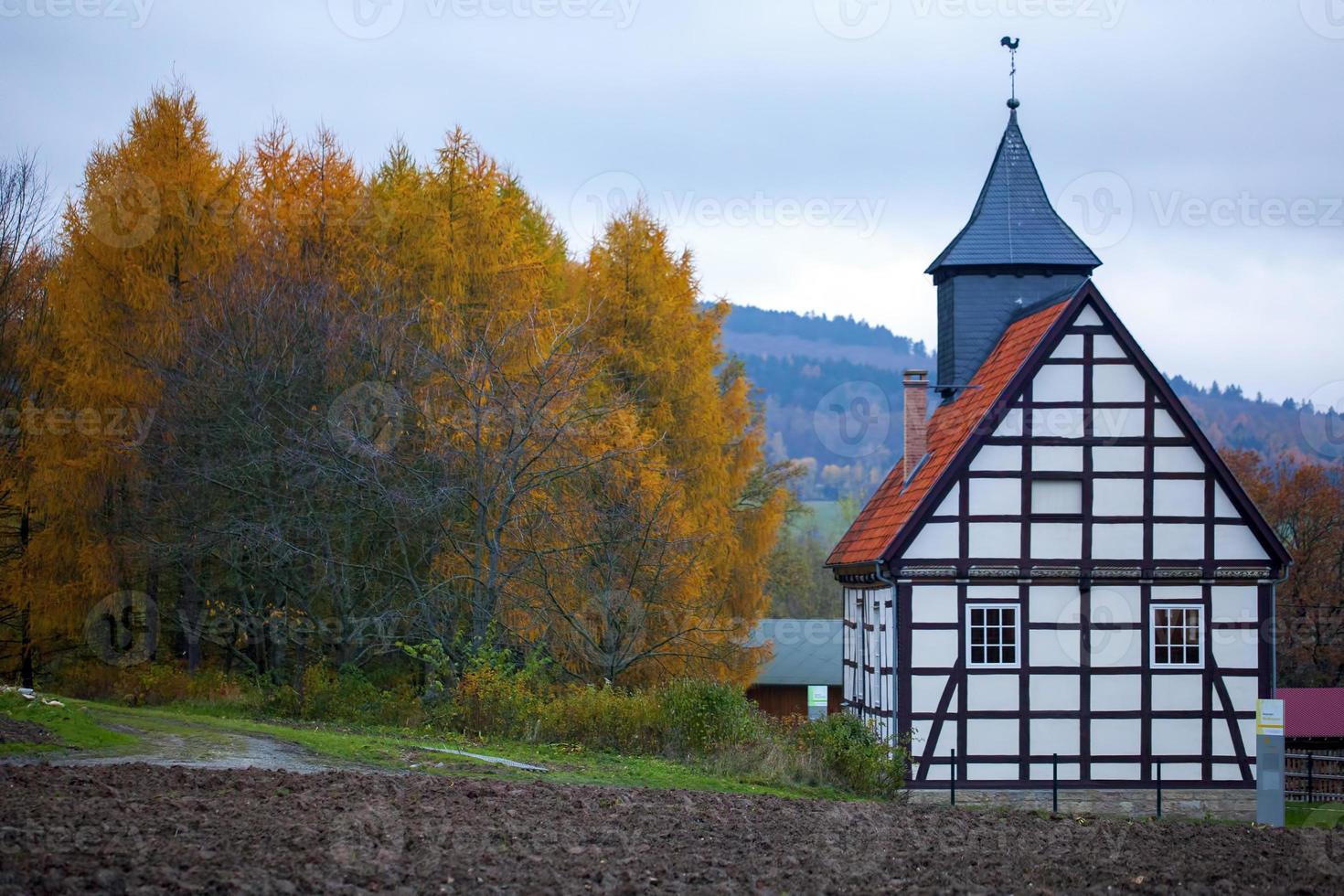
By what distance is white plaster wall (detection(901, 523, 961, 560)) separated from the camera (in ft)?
71.2

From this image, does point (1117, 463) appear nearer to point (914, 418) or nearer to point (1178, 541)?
point (1178, 541)

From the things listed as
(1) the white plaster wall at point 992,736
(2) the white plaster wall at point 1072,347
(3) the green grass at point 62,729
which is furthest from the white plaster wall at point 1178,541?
(3) the green grass at point 62,729

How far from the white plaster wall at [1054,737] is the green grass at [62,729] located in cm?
1343

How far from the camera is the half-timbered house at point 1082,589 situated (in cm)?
2144

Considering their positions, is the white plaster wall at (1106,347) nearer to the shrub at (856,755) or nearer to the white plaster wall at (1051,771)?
the white plaster wall at (1051,771)

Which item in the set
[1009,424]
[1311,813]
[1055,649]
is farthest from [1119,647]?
[1311,813]

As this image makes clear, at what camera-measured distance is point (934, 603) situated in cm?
2167

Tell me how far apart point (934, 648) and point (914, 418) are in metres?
5.13

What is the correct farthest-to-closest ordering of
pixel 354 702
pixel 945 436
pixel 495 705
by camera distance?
1. pixel 945 436
2. pixel 354 702
3. pixel 495 705

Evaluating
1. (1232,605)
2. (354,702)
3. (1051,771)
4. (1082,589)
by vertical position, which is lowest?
(1051,771)

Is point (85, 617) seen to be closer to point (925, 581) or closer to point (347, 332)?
point (347, 332)

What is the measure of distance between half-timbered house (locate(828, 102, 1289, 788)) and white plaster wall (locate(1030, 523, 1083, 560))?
30 millimetres

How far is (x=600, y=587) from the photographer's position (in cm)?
2347

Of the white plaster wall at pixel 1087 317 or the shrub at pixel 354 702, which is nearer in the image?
the shrub at pixel 354 702
